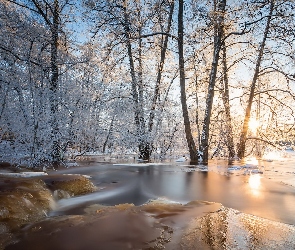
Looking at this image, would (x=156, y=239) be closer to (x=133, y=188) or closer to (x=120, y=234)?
Result: (x=120, y=234)

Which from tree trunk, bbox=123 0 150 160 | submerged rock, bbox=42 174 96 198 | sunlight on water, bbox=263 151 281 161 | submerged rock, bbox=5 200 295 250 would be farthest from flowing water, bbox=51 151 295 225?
sunlight on water, bbox=263 151 281 161

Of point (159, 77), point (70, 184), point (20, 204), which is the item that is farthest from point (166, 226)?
point (159, 77)

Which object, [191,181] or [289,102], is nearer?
[191,181]

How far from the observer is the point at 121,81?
13.9 metres

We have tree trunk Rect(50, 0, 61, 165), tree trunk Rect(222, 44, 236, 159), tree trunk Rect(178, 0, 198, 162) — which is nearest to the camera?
tree trunk Rect(50, 0, 61, 165)

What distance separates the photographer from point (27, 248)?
224 centimetres

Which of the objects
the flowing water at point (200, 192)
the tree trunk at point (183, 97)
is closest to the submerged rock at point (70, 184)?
the flowing water at point (200, 192)

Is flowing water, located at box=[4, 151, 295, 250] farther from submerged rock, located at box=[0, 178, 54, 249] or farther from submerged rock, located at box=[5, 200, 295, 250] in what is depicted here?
submerged rock, located at box=[0, 178, 54, 249]

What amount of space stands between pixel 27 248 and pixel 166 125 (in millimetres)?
12176

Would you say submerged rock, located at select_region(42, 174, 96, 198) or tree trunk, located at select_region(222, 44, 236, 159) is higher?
tree trunk, located at select_region(222, 44, 236, 159)

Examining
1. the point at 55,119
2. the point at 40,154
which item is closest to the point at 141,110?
the point at 55,119

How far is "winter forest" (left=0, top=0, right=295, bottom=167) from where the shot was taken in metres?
8.07

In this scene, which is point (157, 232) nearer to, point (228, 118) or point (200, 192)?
point (200, 192)

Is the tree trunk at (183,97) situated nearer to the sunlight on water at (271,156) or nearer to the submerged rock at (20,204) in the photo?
the sunlight on water at (271,156)
